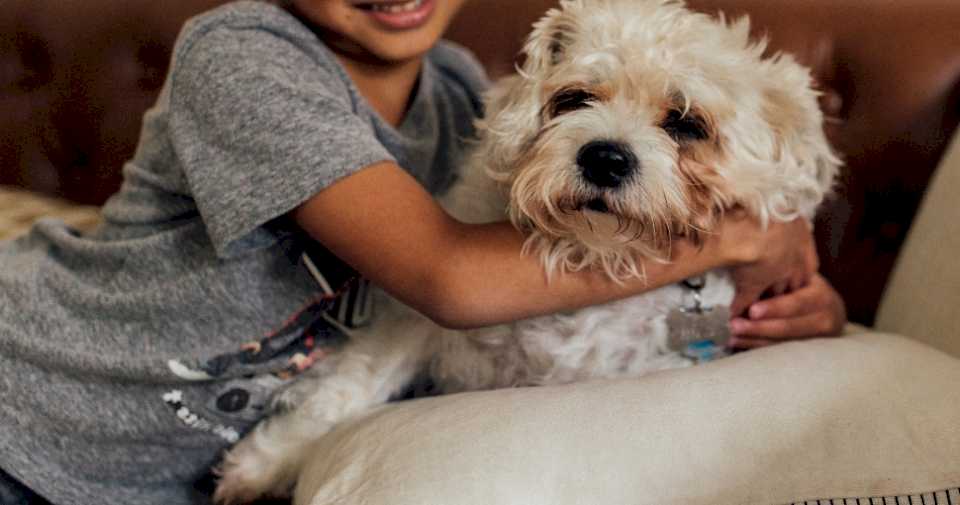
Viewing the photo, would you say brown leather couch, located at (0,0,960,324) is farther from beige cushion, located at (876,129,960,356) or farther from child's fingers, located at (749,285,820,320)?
child's fingers, located at (749,285,820,320)

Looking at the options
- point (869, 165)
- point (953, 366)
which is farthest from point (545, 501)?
point (869, 165)

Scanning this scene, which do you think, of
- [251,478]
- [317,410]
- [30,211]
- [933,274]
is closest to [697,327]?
[933,274]

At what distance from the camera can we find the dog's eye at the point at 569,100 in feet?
3.30

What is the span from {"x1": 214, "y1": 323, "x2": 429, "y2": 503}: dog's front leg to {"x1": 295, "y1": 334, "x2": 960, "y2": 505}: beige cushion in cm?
26

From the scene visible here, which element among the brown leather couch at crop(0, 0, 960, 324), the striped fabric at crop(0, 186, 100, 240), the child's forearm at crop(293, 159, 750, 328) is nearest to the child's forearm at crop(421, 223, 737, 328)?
the child's forearm at crop(293, 159, 750, 328)

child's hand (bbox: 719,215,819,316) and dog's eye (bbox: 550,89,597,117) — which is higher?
dog's eye (bbox: 550,89,597,117)

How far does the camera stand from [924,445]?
0.73 metres

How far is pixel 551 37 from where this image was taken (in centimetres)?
105

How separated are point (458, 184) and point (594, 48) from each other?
1.03 feet

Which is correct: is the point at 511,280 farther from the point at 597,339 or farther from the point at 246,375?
the point at 246,375

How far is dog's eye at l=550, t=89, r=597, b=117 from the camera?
Result: 3.30ft

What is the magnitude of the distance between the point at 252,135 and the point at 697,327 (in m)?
0.61

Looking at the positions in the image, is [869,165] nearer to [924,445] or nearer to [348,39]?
[924,445]

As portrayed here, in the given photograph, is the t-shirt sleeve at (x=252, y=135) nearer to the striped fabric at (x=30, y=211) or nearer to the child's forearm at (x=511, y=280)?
the child's forearm at (x=511, y=280)
